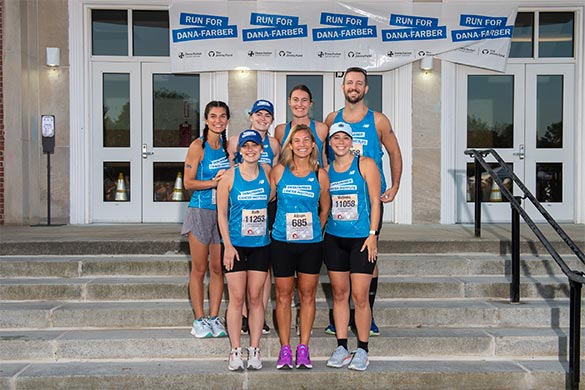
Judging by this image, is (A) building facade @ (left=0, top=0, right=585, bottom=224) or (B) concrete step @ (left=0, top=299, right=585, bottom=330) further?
(A) building facade @ (left=0, top=0, right=585, bottom=224)

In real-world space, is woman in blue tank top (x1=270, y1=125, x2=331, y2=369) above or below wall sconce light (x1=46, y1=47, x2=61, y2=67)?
below

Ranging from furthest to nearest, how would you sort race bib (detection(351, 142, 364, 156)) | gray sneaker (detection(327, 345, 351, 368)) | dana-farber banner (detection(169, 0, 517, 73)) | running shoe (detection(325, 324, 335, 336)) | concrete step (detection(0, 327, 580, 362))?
dana-farber banner (detection(169, 0, 517, 73))
running shoe (detection(325, 324, 335, 336))
concrete step (detection(0, 327, 580, 362))
race bib (detection(351, 142, 364, 156))
gray sneaker (detection(327, 345, 351, 368))

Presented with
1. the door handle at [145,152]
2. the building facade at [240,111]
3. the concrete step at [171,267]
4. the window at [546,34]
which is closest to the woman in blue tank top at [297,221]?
the concrete step at [171,267]

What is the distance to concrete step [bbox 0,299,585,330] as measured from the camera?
17.2ft

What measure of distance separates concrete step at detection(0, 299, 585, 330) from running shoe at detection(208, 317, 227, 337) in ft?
1.35

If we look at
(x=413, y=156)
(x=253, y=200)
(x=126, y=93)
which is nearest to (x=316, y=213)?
(x=253, y=200)

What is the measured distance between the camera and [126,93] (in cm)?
912

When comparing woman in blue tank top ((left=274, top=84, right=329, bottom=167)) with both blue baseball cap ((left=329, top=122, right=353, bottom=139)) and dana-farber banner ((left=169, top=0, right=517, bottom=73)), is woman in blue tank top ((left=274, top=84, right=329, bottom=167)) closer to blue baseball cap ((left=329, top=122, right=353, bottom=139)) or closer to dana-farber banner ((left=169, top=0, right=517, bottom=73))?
blue baseball cap ((left=329, top=122, right=353, bottom=139))

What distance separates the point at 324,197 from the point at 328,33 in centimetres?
509

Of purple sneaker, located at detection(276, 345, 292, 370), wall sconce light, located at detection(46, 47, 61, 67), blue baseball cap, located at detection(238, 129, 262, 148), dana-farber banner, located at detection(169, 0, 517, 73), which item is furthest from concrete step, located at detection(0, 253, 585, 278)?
dana-farber banner, located at detection(169, 0, 517, 73)

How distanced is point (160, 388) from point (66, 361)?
938mm

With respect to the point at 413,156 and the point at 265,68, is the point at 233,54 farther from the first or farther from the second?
the point at 413,156

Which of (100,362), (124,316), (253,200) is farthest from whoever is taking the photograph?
(124,316)

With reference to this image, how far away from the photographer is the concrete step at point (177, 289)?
5641 millimetres
